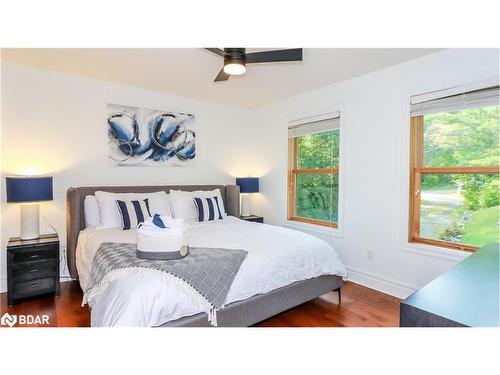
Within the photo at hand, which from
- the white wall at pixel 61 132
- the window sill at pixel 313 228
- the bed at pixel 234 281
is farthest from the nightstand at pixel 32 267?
the window sill at pixel 313 228

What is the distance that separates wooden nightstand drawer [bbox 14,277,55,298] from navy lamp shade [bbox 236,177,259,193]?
2672mm

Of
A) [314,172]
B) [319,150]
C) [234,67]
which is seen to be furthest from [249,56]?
[314,172]

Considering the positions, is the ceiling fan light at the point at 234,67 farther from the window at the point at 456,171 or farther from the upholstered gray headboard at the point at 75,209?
the upholstered gray headboard at the point at 75,209

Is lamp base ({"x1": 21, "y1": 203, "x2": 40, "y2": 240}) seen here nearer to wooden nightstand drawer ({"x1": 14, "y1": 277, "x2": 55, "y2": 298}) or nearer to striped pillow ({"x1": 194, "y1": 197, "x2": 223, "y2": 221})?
wooden nightstand drawer ({"x1": 14, "y1": 277, "x2": 55, "y2": 298})

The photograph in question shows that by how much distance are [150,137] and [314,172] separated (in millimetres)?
2346

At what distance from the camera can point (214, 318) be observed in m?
1.82

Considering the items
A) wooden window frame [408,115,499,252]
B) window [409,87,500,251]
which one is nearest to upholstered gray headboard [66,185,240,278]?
wooden window frame [408,115,499,252]

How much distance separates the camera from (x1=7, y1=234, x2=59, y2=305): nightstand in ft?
8.63

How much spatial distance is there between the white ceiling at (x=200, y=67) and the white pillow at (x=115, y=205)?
1410 mm

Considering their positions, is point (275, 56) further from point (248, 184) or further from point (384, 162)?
point (248, 184)
